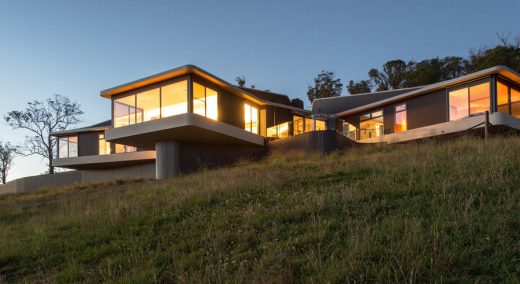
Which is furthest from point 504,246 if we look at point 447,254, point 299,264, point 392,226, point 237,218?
point 237,218

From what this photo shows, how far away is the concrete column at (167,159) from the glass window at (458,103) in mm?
14588

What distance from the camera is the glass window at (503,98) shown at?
17.7m

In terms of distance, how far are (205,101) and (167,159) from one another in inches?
149

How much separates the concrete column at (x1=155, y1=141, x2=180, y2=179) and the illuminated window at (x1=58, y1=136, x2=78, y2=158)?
13549 millimetres

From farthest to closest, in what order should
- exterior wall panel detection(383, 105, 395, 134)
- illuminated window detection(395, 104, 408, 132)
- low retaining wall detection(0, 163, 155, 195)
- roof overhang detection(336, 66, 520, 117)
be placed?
1. low retaining wall detection(0, 163, 155, 195)
2. exterior wall panel detection(383, 105, 395, 134)
3. illuminated window detection(395, 104, 408, 132)
4. roof overhang detection(336, 66, 520, 117)

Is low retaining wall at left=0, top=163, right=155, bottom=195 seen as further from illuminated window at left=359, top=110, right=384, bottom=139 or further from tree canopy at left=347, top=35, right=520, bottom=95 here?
tree canopy at left=347, top=35, right=520, bottom=95

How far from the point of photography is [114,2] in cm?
1897

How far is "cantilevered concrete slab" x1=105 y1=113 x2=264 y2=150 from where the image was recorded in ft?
53.7

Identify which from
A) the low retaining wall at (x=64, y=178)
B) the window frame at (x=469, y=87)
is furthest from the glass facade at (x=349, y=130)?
the low retaining wall at (x=64, y=178)

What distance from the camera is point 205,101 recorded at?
1812cm

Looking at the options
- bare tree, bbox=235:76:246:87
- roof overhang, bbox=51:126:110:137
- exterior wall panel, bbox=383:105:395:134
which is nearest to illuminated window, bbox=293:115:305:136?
exterior wall panel, bbox=383:105:395:134

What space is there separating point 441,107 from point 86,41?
2008 centimetres

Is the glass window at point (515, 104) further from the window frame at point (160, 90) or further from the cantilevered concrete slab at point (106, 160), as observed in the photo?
the cantilevered concrete slab at point (106, 160)

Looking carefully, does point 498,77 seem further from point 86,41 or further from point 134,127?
point 86,41
